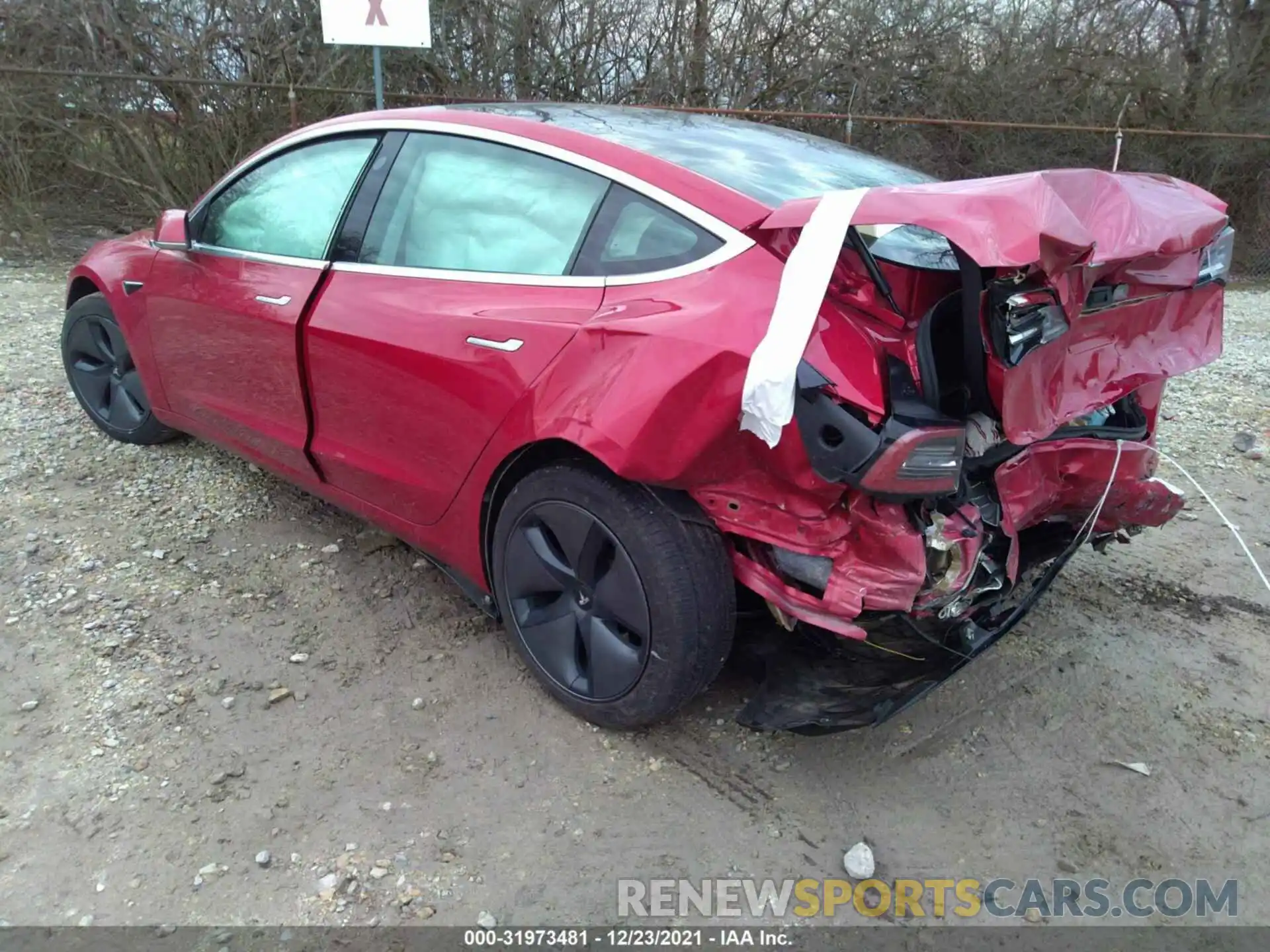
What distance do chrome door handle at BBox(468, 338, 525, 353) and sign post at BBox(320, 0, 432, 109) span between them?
15.8 feet

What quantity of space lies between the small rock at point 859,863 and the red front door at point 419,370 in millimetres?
1440

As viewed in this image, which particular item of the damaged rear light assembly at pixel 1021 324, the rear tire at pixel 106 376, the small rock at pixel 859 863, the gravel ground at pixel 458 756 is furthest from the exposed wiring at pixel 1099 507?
the rear tire at pixel 106 376

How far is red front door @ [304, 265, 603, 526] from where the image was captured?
247 centimetres

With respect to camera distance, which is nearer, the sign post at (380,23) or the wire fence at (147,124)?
the sign post at (380,23)

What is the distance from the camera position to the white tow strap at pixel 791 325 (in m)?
1.93

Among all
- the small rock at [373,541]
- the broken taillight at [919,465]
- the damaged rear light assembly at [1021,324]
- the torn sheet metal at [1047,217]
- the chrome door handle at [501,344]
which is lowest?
the small rock at [373,541]

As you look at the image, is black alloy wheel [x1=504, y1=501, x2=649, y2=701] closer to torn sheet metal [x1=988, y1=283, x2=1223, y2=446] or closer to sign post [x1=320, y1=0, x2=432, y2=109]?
torn sheet metal [x1=988, y1=283, x2=1223, y2=446]

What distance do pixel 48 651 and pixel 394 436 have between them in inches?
51.3

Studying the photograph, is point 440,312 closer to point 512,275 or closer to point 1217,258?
point 512,275

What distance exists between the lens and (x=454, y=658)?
3012mm

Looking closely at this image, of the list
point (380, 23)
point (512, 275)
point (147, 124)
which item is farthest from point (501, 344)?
point (147, 124)

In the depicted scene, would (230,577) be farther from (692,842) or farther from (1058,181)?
(1058,181)

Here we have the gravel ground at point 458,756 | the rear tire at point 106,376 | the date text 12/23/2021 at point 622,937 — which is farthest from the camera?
the rear tire at point 106,376

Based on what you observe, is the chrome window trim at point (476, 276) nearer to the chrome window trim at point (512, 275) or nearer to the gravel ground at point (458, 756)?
Answer: the chrome window trim at point (512, 275)
